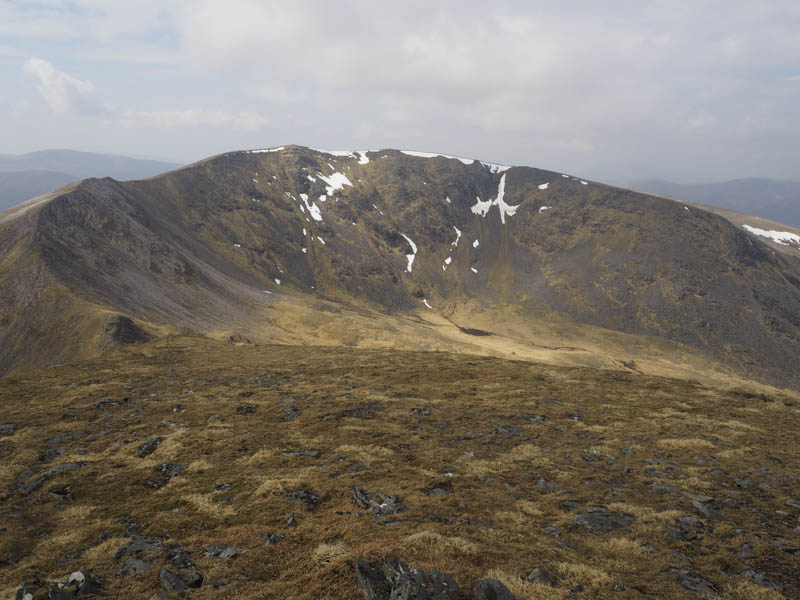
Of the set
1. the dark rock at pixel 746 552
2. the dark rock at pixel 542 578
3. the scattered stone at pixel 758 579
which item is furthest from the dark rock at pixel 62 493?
the dark rock at pixel 746 552

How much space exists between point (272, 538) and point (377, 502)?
436cm

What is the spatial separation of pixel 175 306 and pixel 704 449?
10377 cm

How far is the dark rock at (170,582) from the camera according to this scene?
11.2m

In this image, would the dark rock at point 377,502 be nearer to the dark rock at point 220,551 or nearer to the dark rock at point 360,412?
the dark rock at point 220,551

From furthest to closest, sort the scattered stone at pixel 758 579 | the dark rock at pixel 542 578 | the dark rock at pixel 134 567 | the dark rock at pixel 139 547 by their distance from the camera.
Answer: the dark rock at pixel 139 547 < the dark rock at pixel 134 567 < the scattered stone at pixel 758 579 < the dark rock at pixel 542 578

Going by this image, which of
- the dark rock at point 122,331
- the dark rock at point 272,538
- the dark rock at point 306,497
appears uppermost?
the dark rock at point 272,538

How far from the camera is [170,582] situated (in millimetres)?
11352

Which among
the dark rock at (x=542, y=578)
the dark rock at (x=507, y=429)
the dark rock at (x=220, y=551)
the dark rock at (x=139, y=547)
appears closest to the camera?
the dark rock at (x=542, y=578)

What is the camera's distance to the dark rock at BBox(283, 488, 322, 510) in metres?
16.6

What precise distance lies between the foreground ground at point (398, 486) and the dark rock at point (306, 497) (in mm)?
93

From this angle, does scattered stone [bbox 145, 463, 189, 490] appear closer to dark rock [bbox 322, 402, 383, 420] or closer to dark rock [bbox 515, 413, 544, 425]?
dark rock [bbox 322, 402, 383, 420]

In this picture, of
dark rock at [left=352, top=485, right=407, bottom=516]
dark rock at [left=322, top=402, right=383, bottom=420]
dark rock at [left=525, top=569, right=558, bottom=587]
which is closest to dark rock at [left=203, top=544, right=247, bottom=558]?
dark rock at [left=352, top=485, right=407, bottom=516]

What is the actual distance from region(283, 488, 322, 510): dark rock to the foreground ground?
93 mm

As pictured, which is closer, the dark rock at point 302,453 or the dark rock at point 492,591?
the dark rock at point 492,591
